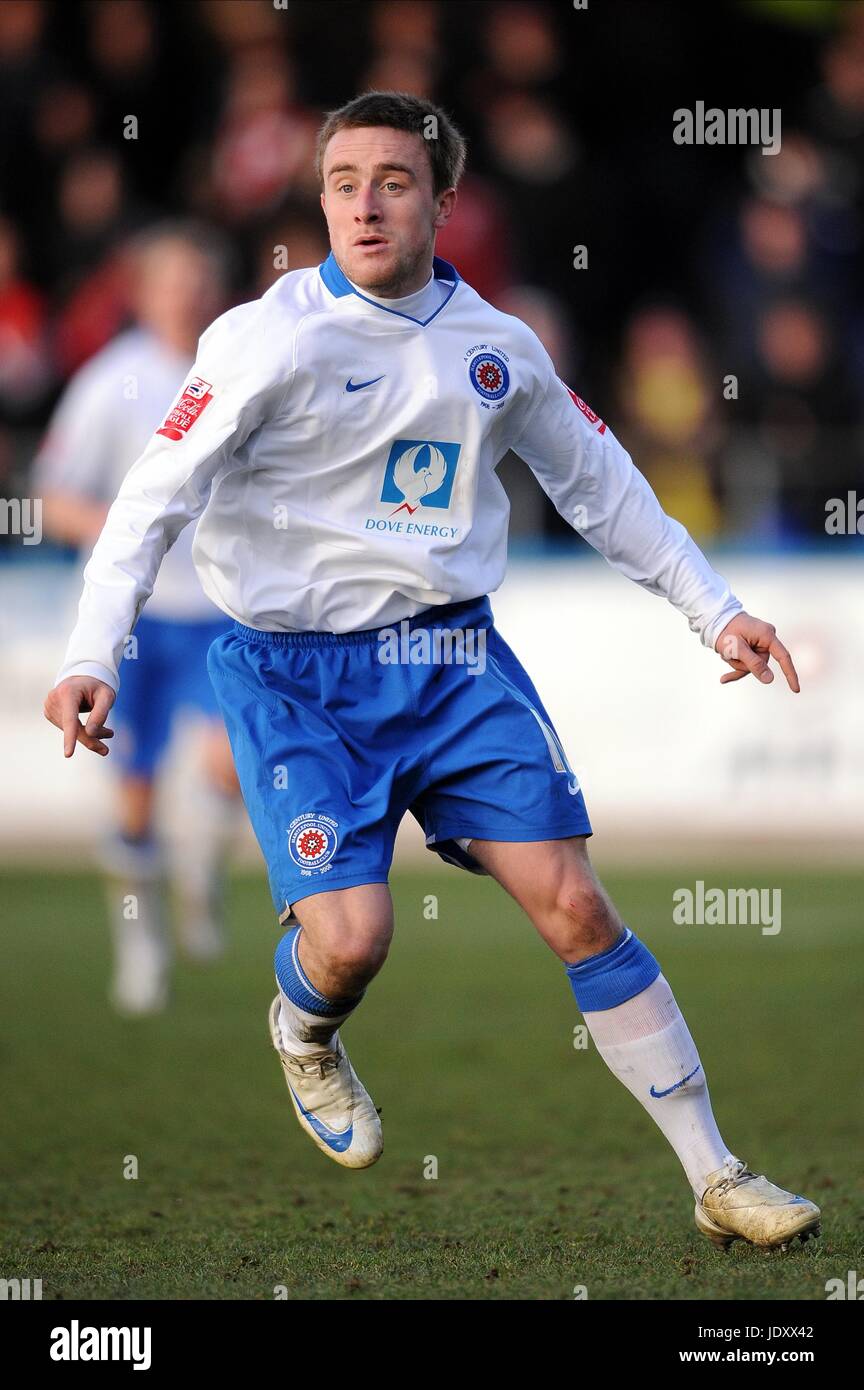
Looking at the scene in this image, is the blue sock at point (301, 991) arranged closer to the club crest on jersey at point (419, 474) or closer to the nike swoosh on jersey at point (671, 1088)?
the nike swoosh on jersey at point (671, 1088)

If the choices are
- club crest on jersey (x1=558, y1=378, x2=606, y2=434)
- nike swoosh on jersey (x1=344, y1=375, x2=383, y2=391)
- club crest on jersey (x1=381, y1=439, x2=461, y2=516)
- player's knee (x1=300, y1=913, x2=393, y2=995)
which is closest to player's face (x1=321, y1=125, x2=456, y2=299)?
nike swoosh on jersey (x1=344, y1=375, x2=383, y2=391)

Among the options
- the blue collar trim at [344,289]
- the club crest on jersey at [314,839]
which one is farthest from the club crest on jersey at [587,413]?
the club crest on jersey at [314,839]

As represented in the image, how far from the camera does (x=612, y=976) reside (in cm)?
409

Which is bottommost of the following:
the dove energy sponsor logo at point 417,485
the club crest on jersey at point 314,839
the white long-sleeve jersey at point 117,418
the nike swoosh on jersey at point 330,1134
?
the nike swoosh on jersey at point 330,1134

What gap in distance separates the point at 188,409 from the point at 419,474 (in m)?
0.51

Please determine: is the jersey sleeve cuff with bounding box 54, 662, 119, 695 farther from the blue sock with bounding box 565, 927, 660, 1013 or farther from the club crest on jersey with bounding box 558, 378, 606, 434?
the club crest on jersey with bounding box 558, 378, 606, 434

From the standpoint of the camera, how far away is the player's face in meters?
4.02

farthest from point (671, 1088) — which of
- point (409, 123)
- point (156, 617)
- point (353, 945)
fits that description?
point (156, 617)

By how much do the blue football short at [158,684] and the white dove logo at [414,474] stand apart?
4.04 m

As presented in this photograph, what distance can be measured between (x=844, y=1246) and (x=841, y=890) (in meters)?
6.19

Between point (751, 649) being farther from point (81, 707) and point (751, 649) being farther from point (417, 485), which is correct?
point (81, 707)

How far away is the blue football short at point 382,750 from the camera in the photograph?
160 inches

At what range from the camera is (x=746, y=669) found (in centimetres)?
417
